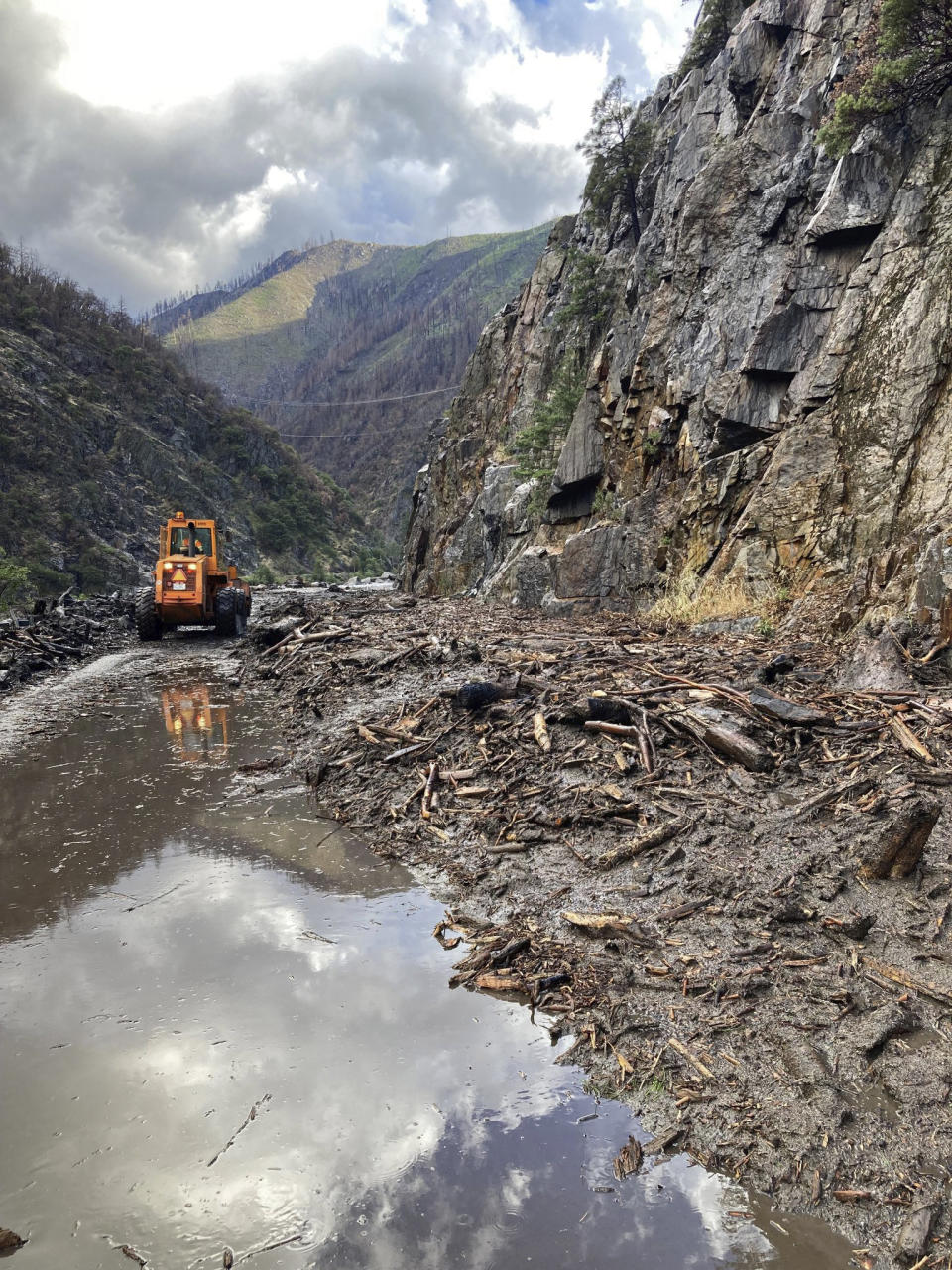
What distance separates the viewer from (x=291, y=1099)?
296cm

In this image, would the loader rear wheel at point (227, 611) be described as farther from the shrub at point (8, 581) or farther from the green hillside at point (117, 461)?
the green hillside at point (117, 461)

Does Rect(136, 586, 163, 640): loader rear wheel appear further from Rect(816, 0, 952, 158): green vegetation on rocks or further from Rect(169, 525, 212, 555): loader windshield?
Rect(816, 0, 952, 158): green vegetation on rocks

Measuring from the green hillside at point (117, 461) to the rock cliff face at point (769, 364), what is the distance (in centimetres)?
3015

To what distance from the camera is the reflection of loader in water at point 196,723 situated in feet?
27.2

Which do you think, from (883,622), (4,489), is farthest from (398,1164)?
(4,489)

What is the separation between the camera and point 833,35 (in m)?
15.4

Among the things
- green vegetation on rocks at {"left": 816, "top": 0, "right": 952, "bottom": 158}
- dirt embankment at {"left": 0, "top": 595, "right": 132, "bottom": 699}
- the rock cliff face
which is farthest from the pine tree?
dirt embankment at {"left": 0, "top": 595, "right": 132, "bottom": 699}

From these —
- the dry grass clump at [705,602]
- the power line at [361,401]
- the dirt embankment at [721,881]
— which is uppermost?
the power line at [361,401]

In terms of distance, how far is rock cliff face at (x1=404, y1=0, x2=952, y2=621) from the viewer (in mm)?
10094

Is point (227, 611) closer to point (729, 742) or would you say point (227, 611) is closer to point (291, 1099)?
point (729, 742)

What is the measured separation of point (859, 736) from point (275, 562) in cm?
7256

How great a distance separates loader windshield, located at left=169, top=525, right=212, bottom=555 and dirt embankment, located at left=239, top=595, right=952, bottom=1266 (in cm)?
1148

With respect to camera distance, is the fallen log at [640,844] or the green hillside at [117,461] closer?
the fallen log at [640,844]

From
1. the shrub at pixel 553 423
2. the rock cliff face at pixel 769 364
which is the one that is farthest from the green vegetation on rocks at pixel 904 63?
the shrub at pixel 553 423
